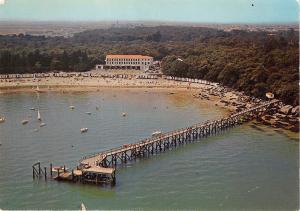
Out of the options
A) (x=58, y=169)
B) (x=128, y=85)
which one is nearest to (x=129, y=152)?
(x=58, y=169)

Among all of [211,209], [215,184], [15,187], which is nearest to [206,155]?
[215,184]

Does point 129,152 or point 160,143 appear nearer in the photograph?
point 129,152

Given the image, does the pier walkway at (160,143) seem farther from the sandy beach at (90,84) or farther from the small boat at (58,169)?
the sandy beach at (90,84)

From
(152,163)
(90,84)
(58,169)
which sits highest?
(58,169)

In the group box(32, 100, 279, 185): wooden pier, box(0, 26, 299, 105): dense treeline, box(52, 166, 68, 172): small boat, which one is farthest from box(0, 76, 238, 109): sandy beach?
box(52, 166, 68, 172): small boat

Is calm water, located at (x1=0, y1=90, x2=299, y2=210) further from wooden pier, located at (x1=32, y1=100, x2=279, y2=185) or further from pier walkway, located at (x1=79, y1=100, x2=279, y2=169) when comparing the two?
pier walkway, located at (x1=79, y1=100, x2=279, y2=169)

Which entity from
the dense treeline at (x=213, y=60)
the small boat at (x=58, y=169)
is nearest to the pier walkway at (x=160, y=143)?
the small boat at (x=58, y=169)

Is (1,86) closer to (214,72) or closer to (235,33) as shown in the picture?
(214,72)

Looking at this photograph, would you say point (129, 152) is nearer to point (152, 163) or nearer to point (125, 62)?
point (152, 163)
